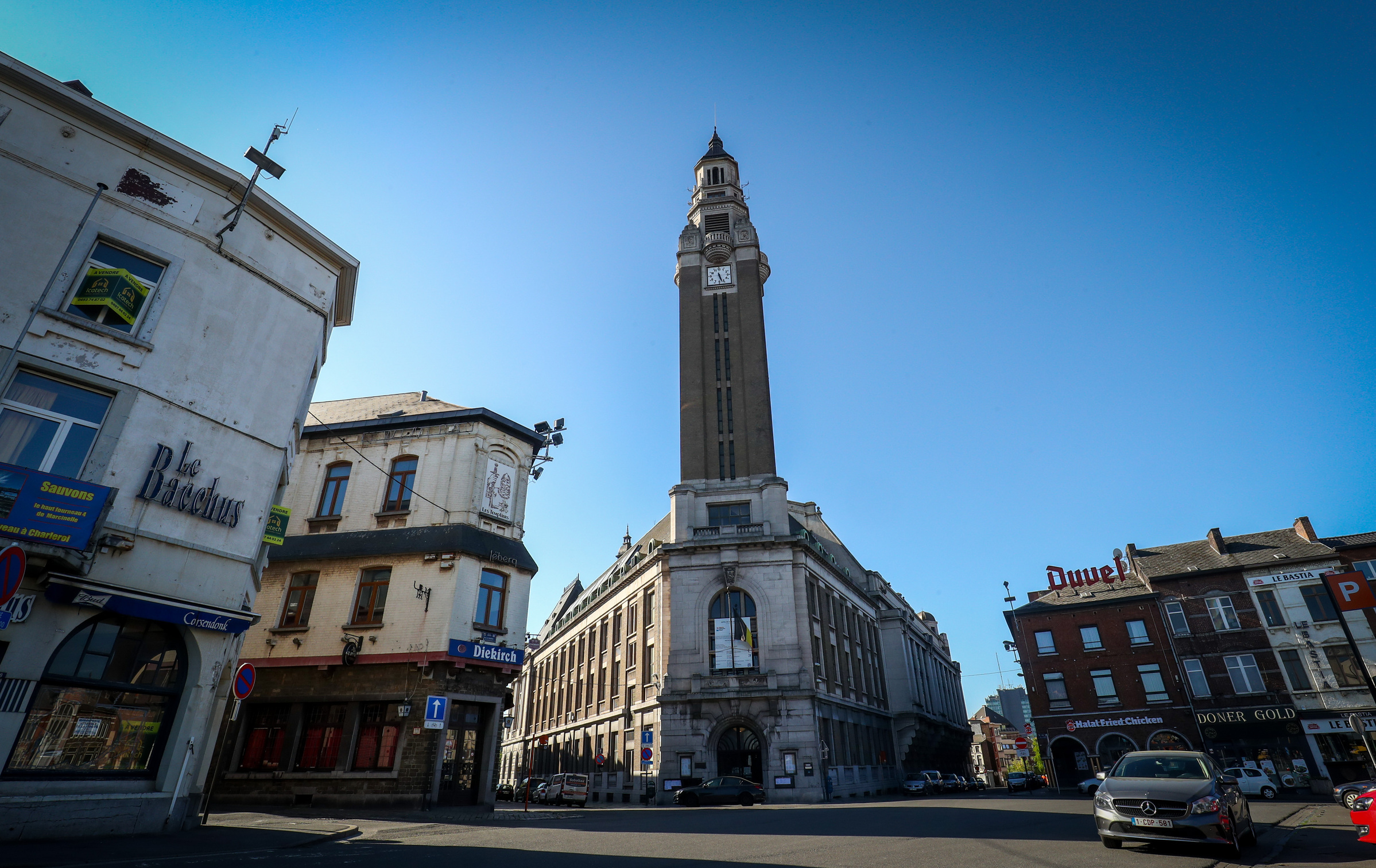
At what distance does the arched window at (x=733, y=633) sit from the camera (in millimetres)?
36500

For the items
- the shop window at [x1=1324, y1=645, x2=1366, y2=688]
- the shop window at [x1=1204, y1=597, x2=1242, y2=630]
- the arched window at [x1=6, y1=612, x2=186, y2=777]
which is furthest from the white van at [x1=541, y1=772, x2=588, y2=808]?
the shop window at [x1=1324, y1=645, x2=1366, y2=688]

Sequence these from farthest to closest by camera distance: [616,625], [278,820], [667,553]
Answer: [616,625] → [667,553] → [278,820]

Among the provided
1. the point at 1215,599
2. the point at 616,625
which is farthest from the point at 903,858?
the point at 1215,599

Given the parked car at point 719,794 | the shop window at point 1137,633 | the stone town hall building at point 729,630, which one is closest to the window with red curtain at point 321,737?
the parked car at point 719,794

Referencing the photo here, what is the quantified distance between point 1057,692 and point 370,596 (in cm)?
4230

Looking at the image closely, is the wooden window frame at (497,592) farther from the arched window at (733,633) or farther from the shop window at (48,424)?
the arched window at (733,633)

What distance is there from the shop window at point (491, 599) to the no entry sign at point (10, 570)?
51.6 feet

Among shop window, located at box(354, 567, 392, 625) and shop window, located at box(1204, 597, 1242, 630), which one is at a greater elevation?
shop window, located at box(1204, 597, 1242, 630)

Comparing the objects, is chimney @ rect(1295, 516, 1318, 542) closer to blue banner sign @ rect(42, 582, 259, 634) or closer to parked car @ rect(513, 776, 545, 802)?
parked car @ rect(513, 776, 545, 802)

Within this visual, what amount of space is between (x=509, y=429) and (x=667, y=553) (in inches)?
670

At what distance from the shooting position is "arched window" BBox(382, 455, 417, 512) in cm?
2366

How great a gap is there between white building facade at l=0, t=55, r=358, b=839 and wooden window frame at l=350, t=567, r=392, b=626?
6753 mm

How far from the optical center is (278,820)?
48.8ft

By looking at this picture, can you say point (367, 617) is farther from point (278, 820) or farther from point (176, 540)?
point (176, 540)
